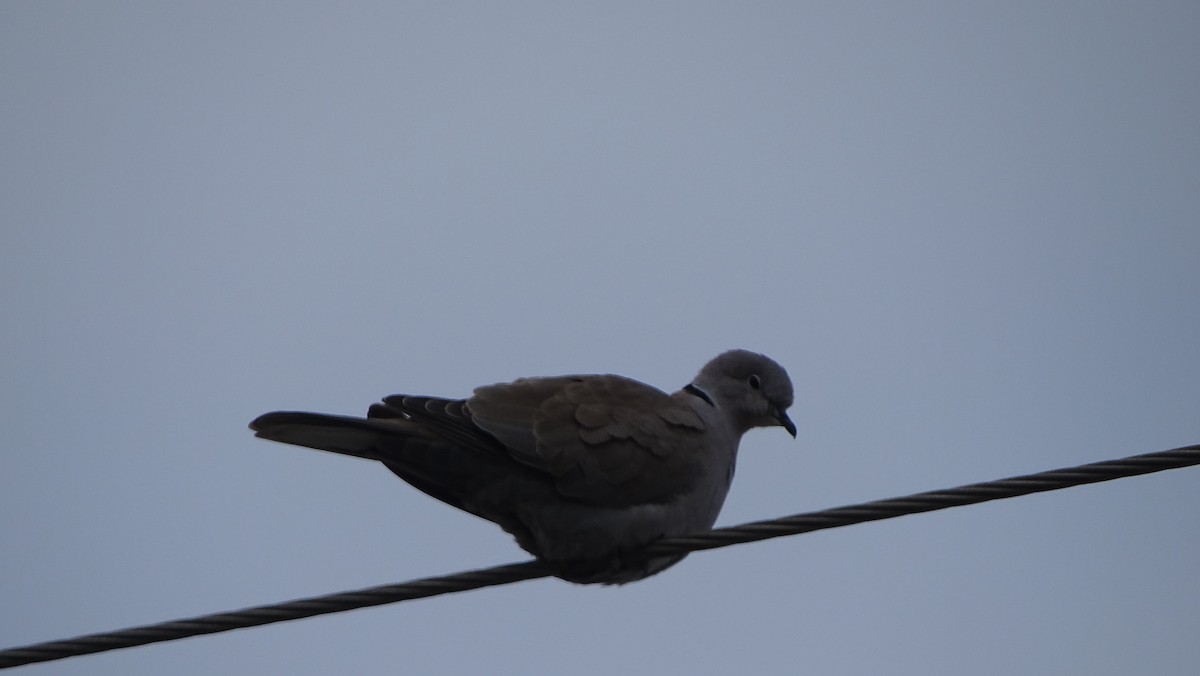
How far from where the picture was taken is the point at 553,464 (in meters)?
4.65

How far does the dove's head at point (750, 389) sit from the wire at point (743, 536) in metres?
1.98

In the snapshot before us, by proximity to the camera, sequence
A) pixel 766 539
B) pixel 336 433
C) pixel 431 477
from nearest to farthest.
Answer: pixel 766 539 → pixel 336 433 → pixel 431 477

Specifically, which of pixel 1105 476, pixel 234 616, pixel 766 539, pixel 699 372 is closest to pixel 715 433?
pixel 699 372

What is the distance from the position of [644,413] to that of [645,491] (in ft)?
1.17

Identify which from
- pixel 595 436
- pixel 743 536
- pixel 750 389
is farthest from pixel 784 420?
pixel 743 536

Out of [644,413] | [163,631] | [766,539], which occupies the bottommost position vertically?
[163,631]

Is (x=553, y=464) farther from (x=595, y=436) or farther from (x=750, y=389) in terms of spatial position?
(x=750, y=389)

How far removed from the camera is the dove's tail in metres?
4.28

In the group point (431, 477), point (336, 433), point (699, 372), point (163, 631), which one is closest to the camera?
point (163, 631)

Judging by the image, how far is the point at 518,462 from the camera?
4656 mm

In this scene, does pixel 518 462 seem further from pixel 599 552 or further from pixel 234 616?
pixel 234 616

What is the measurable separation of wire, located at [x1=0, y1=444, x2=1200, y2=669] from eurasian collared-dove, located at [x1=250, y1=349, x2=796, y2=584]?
33.7 inches

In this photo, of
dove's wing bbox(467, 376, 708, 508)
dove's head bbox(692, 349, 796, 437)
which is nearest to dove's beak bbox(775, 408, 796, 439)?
dove's head bbox(692, 349, 796, 437)

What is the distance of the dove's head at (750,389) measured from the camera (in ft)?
19.0
